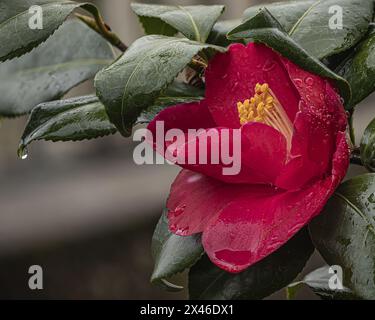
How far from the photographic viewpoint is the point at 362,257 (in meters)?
0.58

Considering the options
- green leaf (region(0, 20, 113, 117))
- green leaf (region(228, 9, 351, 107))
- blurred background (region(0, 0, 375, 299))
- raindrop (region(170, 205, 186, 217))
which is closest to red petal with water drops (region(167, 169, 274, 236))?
raindrop (region(170, 205, 186, 217))

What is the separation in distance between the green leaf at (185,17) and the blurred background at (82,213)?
2262 millimetres

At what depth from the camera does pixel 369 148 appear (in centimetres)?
65

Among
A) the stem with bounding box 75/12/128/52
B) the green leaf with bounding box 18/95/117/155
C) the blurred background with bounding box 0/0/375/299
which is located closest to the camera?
the green leaf with bounding box 18/95/117/155

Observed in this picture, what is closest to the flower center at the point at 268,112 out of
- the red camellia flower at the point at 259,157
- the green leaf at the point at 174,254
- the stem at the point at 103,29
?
the red camellia flower at the point at 259,157

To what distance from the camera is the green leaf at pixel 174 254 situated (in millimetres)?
634

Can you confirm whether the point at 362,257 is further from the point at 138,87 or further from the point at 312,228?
the point at 138,87

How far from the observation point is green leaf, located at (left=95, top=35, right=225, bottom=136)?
0.58 metres

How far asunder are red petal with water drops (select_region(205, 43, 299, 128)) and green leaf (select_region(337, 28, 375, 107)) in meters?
0.06

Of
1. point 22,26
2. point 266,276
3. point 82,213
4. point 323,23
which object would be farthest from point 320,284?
point 82,213

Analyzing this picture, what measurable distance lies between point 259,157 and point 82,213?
2624 millimetres

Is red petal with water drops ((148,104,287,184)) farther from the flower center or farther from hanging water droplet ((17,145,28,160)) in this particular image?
hanging water droplet ((17,145,28,160))

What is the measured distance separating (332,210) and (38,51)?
41cm

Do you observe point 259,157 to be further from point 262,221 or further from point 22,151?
point 22,151
